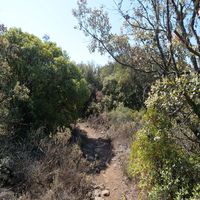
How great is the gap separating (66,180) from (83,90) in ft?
29.6

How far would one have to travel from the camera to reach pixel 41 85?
15305 mm

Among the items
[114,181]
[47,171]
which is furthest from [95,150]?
[47,171]

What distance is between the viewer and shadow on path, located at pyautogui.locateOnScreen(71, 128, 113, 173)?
13.4 m

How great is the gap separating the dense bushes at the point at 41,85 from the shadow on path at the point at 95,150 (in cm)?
118

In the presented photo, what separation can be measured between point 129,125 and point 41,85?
4.50 meters

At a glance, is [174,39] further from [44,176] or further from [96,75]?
[96,75]

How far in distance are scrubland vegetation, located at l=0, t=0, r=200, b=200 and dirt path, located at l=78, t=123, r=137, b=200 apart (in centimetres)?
42

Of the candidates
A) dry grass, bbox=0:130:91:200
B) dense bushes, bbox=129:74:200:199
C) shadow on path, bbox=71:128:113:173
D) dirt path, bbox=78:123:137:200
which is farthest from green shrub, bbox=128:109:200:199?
shadow on path, bbox=71:128:113:173

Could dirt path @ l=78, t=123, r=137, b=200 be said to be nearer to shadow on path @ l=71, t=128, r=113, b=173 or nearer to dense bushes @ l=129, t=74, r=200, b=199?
shadow on path @ l=71, t=128, r=113, b=173

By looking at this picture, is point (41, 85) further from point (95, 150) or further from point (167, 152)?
point (167, 152)

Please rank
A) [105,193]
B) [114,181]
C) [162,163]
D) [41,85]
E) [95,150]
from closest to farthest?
[162,163]
[105,193]
[114,181]
[41,85]
[95,150]

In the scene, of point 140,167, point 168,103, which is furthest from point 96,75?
point 168,103

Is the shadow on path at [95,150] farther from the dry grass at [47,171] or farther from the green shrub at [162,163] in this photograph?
the green shrub at [162,163]

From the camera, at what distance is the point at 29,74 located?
14977 mm
